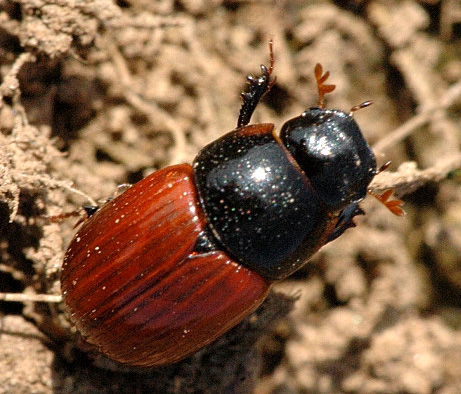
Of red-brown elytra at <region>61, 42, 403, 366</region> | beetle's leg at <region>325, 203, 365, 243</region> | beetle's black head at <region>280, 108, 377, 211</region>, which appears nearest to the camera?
red-brown elytra at <region>61, 42, 403, 366</region>

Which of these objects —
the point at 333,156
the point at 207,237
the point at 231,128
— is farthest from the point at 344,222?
the point at 231,128

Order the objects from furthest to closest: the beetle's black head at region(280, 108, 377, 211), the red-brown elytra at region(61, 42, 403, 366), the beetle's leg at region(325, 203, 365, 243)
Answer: the beetle's leg at region(325, 203, 365, 243) < the beetle's black head at region(280, 108, 377, 211) < the red-brown elytra at region(61, 42, 403, 366)

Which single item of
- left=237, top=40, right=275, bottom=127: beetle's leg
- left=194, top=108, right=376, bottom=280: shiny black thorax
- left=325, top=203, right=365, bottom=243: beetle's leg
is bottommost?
left=325, top=203, right=365, bottom=243: beetle's leg

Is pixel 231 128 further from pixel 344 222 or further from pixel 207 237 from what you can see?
pixel 207 237

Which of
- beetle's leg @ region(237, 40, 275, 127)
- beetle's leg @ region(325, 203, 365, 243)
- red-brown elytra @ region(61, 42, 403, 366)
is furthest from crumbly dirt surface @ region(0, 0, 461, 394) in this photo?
beetle's leg @ region(237, 40, 275, 127)

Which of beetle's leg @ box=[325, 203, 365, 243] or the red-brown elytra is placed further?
beetle's leg @ box=[325, 203, 365, 243]

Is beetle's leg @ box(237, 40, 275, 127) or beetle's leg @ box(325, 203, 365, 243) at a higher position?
beetle's leg @ box(237, 40, 275, 127)

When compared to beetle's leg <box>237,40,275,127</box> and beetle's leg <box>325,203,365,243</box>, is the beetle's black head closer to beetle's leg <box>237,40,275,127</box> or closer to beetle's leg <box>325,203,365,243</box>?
beetle's leg <box>325,203,365,243</box>

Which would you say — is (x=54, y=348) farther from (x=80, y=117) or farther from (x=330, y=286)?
(x=330, y=286)

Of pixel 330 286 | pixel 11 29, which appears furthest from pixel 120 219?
pixel 330 286
